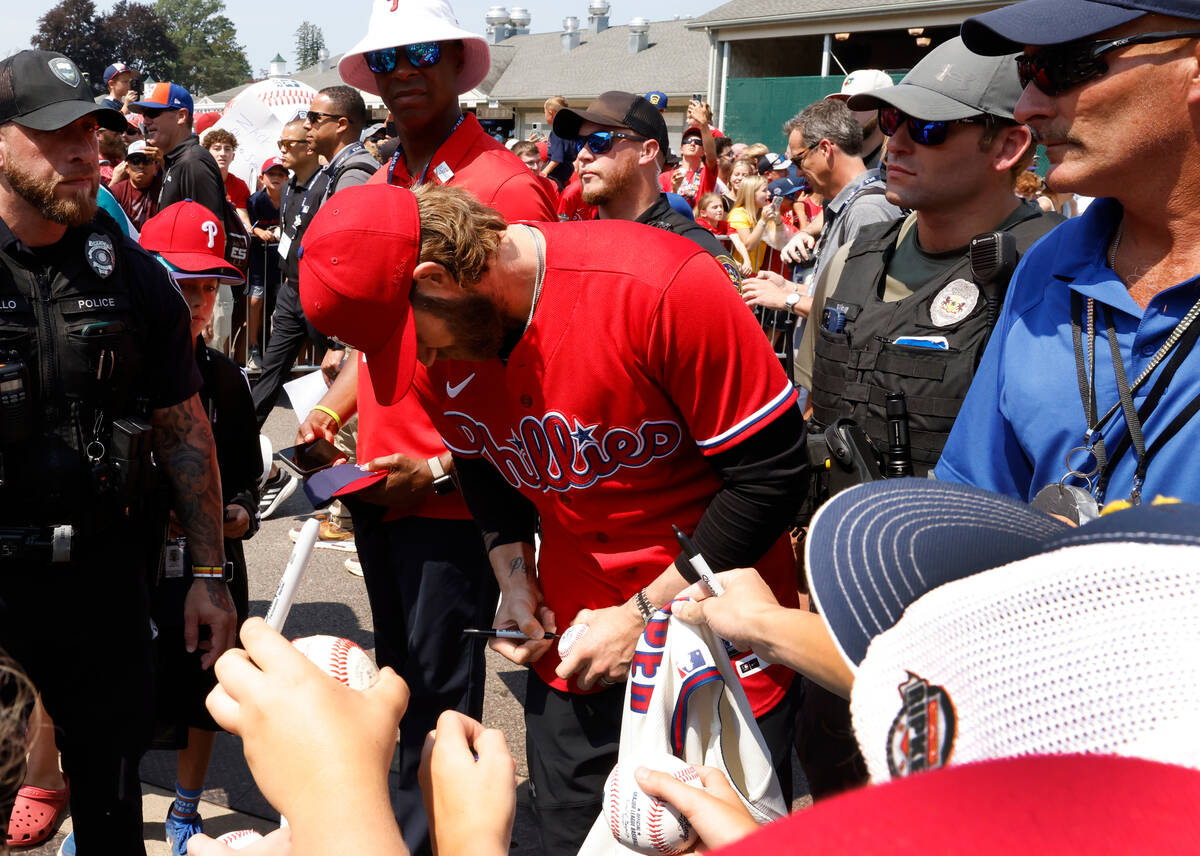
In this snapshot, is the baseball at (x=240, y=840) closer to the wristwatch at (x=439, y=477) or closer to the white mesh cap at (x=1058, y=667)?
the white mesh cap at (x=1058, y=667)

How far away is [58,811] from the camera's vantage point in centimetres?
318

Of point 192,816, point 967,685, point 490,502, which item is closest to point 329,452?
point 490,502

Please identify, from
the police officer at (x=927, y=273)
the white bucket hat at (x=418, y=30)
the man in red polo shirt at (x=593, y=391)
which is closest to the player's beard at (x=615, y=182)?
the white bucket hat at (x=418, y=30)

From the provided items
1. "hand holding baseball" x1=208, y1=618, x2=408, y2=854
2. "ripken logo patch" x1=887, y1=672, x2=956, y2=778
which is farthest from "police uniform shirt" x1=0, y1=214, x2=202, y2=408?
"ripken logo patch" x1=887, y1=672, x2=956, y2=778

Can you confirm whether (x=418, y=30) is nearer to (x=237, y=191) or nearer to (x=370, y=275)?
(x=370, y=275)

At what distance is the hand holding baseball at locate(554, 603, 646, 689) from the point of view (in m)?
2.32

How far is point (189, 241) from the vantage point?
3783mm

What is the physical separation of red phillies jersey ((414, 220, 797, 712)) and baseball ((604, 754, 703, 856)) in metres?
0.71

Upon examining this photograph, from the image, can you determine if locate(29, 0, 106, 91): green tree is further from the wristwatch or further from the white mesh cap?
the white mesh cap

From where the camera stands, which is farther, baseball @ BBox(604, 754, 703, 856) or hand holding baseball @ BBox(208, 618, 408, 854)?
baseball @ BBox(604, 754, 703, 856)

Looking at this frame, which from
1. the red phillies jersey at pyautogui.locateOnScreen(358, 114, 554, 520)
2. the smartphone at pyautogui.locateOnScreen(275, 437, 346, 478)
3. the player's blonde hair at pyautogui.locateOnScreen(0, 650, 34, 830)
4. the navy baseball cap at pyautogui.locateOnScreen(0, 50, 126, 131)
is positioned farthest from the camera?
the smartphone at pyautogui.locateOnScreen(275, 437, 346, 478)

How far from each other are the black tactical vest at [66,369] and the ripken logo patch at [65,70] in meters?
0.38

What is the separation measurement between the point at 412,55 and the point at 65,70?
4.34ft

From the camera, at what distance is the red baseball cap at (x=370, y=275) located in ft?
7.18
